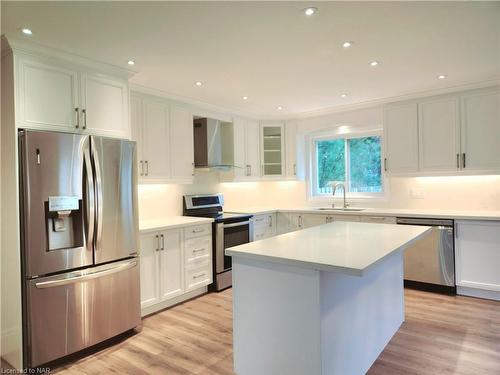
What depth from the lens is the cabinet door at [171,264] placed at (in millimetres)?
3355

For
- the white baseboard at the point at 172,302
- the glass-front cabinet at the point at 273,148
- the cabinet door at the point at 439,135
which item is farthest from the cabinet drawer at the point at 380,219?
the white baseboard at the point at 172,302

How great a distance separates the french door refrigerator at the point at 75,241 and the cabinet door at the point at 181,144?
3.32 feet

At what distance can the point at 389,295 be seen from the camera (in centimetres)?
262

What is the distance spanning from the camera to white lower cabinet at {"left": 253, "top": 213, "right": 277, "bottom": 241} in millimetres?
4605

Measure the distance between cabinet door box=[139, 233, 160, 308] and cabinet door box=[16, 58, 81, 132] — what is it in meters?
1.22

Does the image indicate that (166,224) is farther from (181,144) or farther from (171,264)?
(181,144)

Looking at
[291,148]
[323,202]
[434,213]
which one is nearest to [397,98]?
[434,213]

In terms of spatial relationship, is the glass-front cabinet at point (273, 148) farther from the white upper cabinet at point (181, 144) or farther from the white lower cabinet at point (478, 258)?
the white lower cabinet at point (478, 258)

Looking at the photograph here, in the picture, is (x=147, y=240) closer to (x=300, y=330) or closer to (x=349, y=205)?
(x=300, y=330)

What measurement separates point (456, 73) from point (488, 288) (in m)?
2.23

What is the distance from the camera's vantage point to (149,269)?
323 centimetres

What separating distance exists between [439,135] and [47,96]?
4.01 metres

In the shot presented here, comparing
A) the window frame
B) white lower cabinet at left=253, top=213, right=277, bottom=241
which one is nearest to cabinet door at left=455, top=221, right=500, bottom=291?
the window frame

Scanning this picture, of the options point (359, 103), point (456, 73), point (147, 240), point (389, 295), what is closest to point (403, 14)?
point (456, 73)
